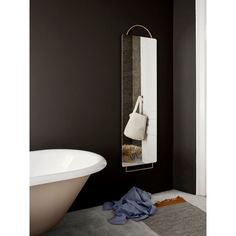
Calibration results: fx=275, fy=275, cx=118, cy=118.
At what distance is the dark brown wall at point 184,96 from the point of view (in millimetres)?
3340

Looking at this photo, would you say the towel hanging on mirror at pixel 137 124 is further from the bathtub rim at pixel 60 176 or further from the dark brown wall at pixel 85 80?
the bathtub rim at pixel 60 176

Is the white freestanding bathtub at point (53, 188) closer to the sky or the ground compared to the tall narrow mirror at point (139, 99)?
closer to the ground

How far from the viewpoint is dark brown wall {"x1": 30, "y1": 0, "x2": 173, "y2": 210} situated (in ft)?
8.77

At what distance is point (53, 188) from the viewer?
1887 mm

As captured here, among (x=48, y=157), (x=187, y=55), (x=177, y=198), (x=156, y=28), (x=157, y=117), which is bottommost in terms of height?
(x=177, y=198)

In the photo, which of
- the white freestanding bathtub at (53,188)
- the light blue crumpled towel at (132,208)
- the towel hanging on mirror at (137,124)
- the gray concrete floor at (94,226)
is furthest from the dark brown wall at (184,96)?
the white freestanding bathtub at (53,188)

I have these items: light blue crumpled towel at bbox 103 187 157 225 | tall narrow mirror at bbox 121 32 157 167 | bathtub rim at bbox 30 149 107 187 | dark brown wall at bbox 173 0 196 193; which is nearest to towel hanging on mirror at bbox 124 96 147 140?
tall narrow mirror at bbox 121 32 157 167

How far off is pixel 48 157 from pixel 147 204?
1.08 meters

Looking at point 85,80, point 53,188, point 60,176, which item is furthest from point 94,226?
point 85,80

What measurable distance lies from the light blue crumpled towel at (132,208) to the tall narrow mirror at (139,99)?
448 mm

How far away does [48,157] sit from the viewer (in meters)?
2.51

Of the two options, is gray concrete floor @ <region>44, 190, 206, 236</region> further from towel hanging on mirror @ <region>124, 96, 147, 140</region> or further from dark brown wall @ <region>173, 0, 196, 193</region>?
towel hanging on mirror @ <region>124, 96, 147, 140</region>
